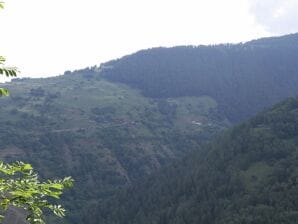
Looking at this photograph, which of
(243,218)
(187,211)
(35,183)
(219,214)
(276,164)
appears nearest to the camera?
(35,183)

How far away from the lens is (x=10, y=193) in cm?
1592

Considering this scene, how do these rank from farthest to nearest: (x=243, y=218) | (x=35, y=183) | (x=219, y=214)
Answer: (x=219, y=214)
(x=243, y=218)
(x=35, y=183)

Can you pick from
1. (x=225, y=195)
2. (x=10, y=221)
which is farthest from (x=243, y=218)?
(x=10, y=221)

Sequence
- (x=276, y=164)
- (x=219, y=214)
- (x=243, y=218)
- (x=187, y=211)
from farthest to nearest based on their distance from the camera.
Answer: (x=276, y=164)
(x=187, y=211)
(x=219, y=214)
(x=243, y=218)

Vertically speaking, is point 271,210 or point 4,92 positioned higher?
point 4,92

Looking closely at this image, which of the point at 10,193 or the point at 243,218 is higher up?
the point at 10,193

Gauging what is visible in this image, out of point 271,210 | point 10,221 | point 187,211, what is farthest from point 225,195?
point 10,221

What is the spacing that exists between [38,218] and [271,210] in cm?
14911

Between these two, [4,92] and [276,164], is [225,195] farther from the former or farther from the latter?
[4,92]

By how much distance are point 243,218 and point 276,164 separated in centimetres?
4898

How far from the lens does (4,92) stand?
623 inches

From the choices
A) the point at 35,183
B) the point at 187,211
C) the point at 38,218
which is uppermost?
the point at 35,183

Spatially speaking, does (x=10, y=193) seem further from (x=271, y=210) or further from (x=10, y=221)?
(x=10, y=221)

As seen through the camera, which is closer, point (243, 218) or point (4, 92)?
point (4, 92)
